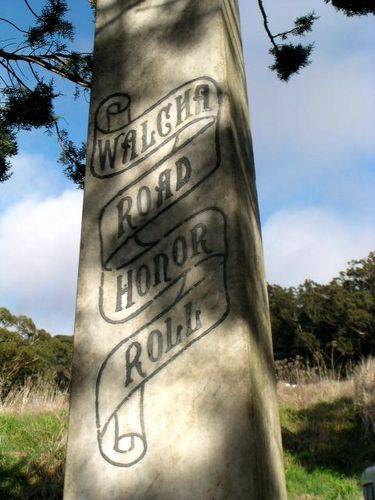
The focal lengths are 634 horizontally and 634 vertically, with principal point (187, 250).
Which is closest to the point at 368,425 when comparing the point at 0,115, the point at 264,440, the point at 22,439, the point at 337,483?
the point at 337,483

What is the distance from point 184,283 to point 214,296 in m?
0.12

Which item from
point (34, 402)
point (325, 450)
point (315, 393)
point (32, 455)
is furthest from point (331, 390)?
point (32, 455)

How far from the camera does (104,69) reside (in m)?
2.51

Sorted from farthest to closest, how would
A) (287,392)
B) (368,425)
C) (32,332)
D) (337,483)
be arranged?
(32,332) < (287,392) < (368,425) < (337,483)

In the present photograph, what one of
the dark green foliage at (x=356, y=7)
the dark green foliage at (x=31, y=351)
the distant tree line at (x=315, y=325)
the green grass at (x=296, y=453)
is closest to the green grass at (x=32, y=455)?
the green grass at (x=296, y=453)

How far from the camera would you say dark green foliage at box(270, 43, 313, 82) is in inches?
169

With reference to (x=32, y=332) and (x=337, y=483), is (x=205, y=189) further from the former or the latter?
(x=32, y=332)

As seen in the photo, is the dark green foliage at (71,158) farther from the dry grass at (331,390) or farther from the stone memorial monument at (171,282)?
the dry grass at (331,390)

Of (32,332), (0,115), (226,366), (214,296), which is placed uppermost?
(32,332)

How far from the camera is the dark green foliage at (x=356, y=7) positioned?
405 centimetres

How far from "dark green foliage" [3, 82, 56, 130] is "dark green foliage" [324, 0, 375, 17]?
6.41 ft

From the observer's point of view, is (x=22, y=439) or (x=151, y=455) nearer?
(x=151, y=455)

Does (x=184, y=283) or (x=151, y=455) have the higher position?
(x=184, y=283)

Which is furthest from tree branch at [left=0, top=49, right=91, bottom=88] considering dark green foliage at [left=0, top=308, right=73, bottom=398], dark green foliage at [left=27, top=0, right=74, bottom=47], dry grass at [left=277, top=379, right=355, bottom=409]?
dark green foliage at [left=0, top=308, right=73, bottom=398]
